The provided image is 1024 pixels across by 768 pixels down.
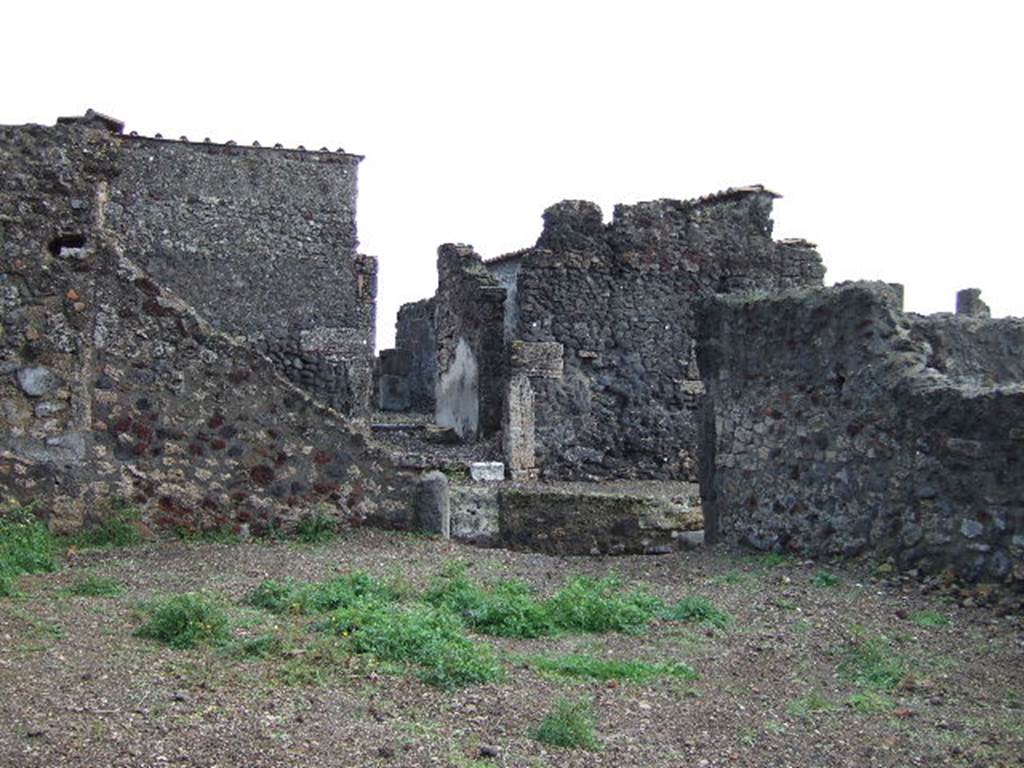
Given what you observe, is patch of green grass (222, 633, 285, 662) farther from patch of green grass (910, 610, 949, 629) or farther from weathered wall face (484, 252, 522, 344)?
weathered wall face (484, 252, 522, 344)

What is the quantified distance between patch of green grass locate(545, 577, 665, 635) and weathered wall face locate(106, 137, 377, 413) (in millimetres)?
13949

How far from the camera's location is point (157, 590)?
24.6ft

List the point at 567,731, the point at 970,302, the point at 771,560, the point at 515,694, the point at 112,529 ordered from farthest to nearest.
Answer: the point at 970,302, the point at 771,560, the point at 112,529, the point at 515,694, the point at 567,731

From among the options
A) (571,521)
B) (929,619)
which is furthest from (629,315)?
(929,619)

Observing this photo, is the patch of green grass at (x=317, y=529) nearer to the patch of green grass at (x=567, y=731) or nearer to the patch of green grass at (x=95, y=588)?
the patch of green grass at (x=95, y=588)

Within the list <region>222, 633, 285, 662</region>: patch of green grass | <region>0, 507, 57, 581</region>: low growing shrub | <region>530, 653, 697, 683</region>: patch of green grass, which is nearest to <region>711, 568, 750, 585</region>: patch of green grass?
<region>530, 653, 697, 683</region>: patch of green grass

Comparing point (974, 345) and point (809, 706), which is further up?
point (974, 345)

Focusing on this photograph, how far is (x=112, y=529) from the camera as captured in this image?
29.9 feet

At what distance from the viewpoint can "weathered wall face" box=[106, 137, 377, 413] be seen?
71.7 ft

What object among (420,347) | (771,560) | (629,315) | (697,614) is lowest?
(697,614)

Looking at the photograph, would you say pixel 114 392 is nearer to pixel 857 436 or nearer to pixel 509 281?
pixel 857 436

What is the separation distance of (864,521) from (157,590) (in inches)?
215

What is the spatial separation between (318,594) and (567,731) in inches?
108

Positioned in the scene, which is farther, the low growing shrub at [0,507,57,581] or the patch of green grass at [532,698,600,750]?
the low growing shrub at [0,507,57,581]
